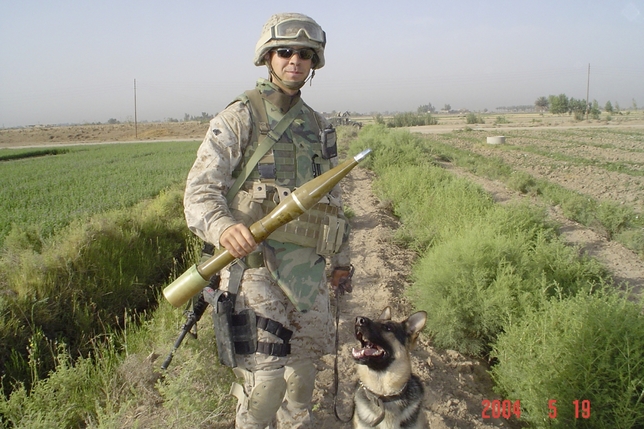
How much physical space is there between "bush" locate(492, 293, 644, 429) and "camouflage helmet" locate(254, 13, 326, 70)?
2436 millimetres

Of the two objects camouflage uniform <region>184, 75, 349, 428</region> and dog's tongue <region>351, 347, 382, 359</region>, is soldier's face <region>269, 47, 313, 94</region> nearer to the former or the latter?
camouflage uniform <region>184, 75, 349, 428</region>

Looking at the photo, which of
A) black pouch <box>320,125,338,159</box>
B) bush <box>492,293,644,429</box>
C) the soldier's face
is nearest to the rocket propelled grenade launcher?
black pouch <box>320,125,338,159</box>

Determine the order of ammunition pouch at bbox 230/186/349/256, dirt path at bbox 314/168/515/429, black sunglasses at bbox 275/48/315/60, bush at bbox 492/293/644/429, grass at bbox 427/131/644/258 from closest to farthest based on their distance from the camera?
ammunition pouch at bbox 230/186/349/256 < black sunglasses at bbox 275/48/315/60 < bush at bbox 492/293/644/429 < dirt path at bbox 314/168/515/429 < grass at bbox 427/131/644/258

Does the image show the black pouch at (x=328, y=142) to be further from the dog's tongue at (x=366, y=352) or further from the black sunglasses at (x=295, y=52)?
the dog's tongue at (x=366, y=352)

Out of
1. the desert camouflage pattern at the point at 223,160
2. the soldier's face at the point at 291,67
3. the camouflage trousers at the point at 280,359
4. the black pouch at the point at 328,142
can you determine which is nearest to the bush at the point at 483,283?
the camouflage trousers at the point at 280,359

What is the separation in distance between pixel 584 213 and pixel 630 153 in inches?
576

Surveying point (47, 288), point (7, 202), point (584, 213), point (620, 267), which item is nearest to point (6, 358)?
point (47, 288)

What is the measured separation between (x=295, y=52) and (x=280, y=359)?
62.0 inches

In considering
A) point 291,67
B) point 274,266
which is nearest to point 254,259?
point 274,266

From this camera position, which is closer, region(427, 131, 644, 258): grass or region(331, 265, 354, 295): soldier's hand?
region(331, 265, 354, 295): soldier's hand

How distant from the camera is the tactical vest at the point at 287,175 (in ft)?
7.19

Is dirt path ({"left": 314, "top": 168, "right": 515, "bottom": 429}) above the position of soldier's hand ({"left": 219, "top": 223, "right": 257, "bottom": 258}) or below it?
below

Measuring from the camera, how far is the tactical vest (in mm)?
2191

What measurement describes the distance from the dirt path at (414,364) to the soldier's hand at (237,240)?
177 centimetres
